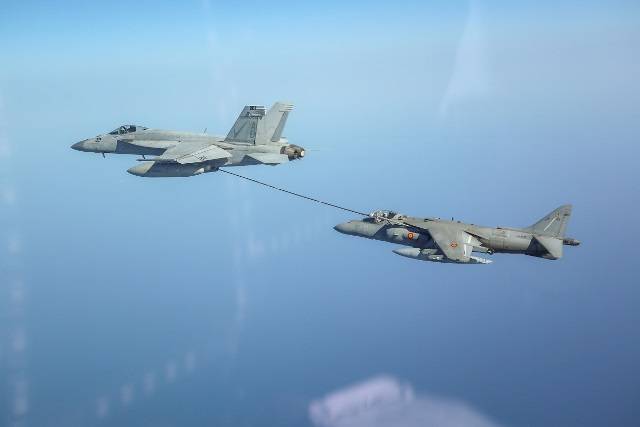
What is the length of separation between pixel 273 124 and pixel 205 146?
6707 millimetres

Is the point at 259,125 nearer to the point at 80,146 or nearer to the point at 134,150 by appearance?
the point at 134,150

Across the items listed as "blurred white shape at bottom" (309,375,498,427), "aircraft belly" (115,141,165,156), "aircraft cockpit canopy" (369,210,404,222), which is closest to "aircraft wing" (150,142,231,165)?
"aircraft belly" (115,141,165,156)

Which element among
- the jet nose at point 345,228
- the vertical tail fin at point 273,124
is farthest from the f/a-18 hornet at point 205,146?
the jet nose at point 345,228

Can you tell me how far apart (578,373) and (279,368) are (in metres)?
71.3

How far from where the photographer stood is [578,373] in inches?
A: 4673

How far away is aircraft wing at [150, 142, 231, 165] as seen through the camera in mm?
43106

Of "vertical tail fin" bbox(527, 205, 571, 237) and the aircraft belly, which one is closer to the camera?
"vertical tail fin" bbox(527, 205, 571, 237)

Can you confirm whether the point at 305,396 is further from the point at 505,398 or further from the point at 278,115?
the point at 278,115

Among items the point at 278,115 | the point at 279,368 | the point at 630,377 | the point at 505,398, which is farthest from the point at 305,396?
the point at 278,115

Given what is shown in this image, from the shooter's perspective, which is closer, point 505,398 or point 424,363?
point 505,398

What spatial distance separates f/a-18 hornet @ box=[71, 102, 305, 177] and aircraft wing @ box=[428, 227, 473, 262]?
15.5 metres

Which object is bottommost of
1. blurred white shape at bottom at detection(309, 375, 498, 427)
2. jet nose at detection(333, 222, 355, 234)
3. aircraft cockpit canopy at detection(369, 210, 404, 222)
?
blurred white shape at bottom at detection(309, 375, 498, 427)

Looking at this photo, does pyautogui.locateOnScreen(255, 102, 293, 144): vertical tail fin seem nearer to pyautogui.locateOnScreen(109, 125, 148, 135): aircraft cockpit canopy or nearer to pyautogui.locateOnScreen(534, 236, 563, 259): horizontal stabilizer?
pyautogui.locateOnScreen(109, 125, 148, 135): aircraft cockpit canopy

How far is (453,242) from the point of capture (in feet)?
120
